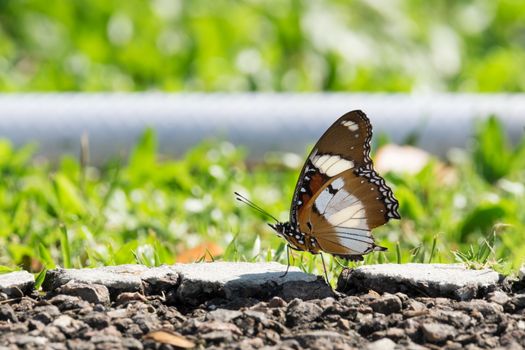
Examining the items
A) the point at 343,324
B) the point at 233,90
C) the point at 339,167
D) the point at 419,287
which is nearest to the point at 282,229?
the point at 339,167

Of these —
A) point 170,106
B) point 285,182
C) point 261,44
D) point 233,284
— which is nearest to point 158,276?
point 233,284

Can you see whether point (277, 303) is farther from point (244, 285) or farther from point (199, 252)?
point (199, 252)

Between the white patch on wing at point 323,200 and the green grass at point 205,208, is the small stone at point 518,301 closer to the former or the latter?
the green grass at point 205,208

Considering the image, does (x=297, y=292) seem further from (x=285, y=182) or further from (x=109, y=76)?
(x=109, y=76)

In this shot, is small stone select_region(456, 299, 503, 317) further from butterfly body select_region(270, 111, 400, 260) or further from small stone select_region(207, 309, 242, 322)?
small stone select_region(207, 309, 242, 322)

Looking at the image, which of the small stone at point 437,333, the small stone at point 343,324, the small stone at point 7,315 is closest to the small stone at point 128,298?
the small stone at point 7,315

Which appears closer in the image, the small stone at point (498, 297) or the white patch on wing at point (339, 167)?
the small stone at point (498, 297)

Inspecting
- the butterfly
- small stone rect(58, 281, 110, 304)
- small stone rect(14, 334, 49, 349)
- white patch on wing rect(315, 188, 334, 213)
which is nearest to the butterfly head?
the butterfly
